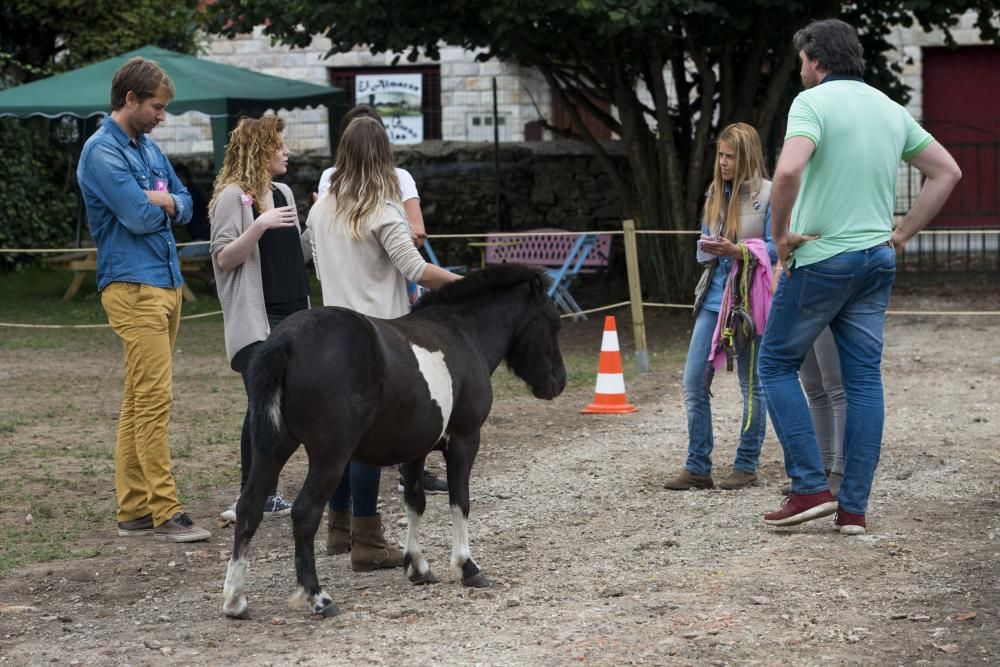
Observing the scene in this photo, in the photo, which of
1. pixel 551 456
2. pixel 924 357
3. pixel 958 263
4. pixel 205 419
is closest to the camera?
pixel 551 456

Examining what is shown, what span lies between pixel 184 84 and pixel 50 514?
32.3ft

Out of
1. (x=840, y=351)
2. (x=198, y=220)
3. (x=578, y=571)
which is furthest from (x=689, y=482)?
(x=198, y=220)

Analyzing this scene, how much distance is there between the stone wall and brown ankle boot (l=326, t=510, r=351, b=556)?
37.6 feet

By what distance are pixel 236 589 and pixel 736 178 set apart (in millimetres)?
3147

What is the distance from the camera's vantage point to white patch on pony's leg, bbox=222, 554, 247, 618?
188 inches

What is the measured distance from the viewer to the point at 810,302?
548 centimetres

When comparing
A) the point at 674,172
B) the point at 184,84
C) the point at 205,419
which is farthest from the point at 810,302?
the point at 184,84

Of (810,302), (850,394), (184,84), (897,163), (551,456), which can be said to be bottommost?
(551,456)

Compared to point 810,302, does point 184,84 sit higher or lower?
higher

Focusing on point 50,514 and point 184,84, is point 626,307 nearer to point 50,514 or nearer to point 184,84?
point 184,84

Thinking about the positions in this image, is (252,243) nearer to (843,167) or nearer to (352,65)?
(843,167)

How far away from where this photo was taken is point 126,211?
19.1 ft

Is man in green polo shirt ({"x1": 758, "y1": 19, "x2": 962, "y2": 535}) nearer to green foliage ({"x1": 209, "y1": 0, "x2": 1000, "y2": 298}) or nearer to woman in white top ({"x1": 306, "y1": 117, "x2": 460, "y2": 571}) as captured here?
woman in white top ({"x1": 306, "y1": 117, "x2": 460, "y2": 571})

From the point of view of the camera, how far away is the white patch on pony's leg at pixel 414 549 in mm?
5242
